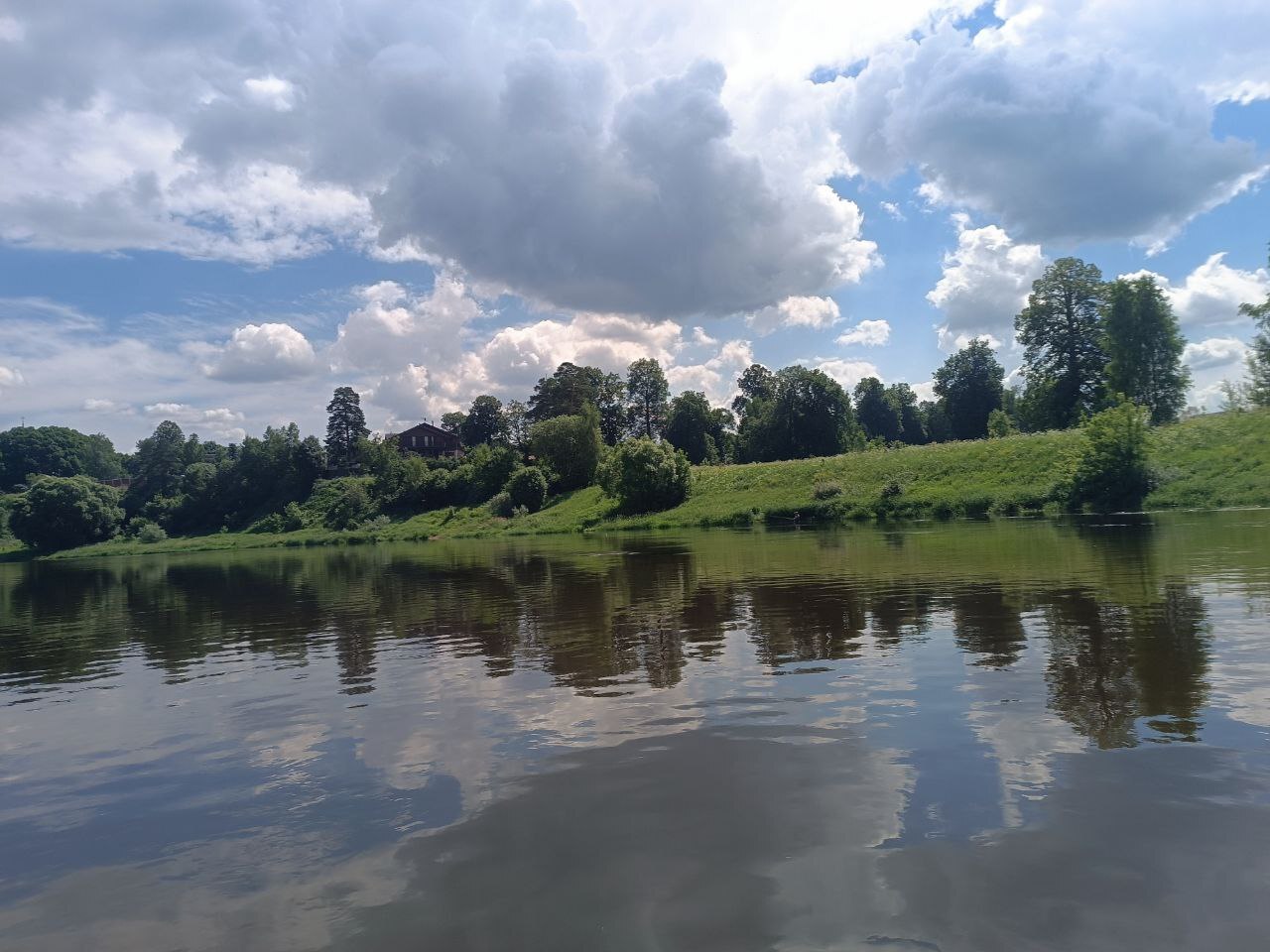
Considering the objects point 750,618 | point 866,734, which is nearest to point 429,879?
point 866,734

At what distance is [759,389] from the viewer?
152 meters

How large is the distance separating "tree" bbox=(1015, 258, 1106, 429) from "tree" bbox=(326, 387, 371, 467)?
11709 centimetres

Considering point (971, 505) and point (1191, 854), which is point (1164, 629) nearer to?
point (1191, 854)

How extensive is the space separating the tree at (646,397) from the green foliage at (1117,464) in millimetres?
86745

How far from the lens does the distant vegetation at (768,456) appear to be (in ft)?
179

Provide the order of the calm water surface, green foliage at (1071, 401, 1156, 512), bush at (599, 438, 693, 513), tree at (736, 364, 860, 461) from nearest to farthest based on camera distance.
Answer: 1. the calm water surface
2. green foliage at (1071, 401, 1156, 512)
3. bush at (599, 438, 693, 513)
4. tree at (736, 364, 860, 461)

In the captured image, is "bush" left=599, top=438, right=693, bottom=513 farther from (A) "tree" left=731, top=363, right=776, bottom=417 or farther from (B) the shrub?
(A) "tree" left=731, top=363, right=776, bottom=417

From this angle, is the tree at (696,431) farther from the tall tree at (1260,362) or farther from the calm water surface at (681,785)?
the calm water surface at (681,785)

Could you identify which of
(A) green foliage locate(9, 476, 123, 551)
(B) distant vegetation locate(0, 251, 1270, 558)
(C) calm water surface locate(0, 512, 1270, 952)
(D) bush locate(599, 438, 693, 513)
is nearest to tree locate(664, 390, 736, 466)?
(B) distant vegetation locate(0, 251, 1270, 558)

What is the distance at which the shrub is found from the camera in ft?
216

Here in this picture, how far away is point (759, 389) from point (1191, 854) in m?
150

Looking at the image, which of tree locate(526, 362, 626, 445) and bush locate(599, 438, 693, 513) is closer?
bush locate(599, 438, 693, 513)

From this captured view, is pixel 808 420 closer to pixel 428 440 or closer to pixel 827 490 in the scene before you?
pixel 827 490

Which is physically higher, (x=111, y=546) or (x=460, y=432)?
(x=460, y=432)
